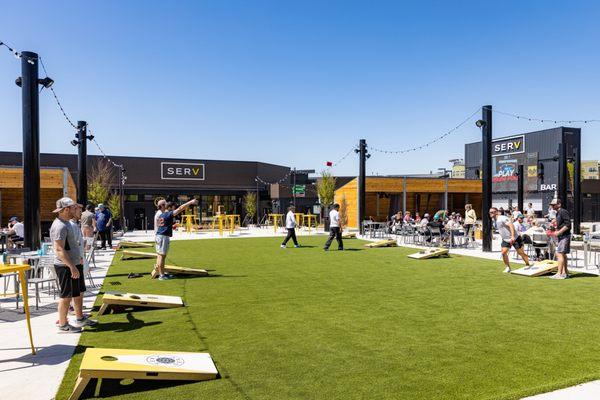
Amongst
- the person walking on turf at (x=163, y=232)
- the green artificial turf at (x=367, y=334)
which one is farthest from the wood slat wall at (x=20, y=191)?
the person walking on turf at (x=163, y=232)

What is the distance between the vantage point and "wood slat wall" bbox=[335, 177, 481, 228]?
88.8ft

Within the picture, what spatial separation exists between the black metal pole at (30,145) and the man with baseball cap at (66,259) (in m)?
3.83

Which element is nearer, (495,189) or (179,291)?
(179,291)

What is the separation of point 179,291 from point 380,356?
4319 mm

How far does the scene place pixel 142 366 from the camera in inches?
145

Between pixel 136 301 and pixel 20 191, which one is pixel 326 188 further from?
pixel 136 301

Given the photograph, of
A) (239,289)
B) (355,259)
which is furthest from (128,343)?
(355,259)

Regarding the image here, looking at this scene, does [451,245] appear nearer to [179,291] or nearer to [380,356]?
[179,291]

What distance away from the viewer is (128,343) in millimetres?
4820

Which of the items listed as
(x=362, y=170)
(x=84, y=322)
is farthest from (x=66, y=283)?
(x=362, y=170)

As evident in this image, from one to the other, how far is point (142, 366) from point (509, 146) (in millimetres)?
45640

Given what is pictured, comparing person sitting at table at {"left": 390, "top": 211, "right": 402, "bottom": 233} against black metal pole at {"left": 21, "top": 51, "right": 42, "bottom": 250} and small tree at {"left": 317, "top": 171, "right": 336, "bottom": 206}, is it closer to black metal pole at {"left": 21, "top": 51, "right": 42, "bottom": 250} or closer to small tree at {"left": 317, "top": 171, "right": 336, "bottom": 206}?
small tree at {"left": 317, "top": 171, "right": 336, "bottom": 206}

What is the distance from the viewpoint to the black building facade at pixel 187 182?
30.9m

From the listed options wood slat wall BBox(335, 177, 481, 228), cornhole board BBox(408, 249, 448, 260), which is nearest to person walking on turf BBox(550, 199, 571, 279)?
cornhole board BBox(408, 249, 448, 260)
